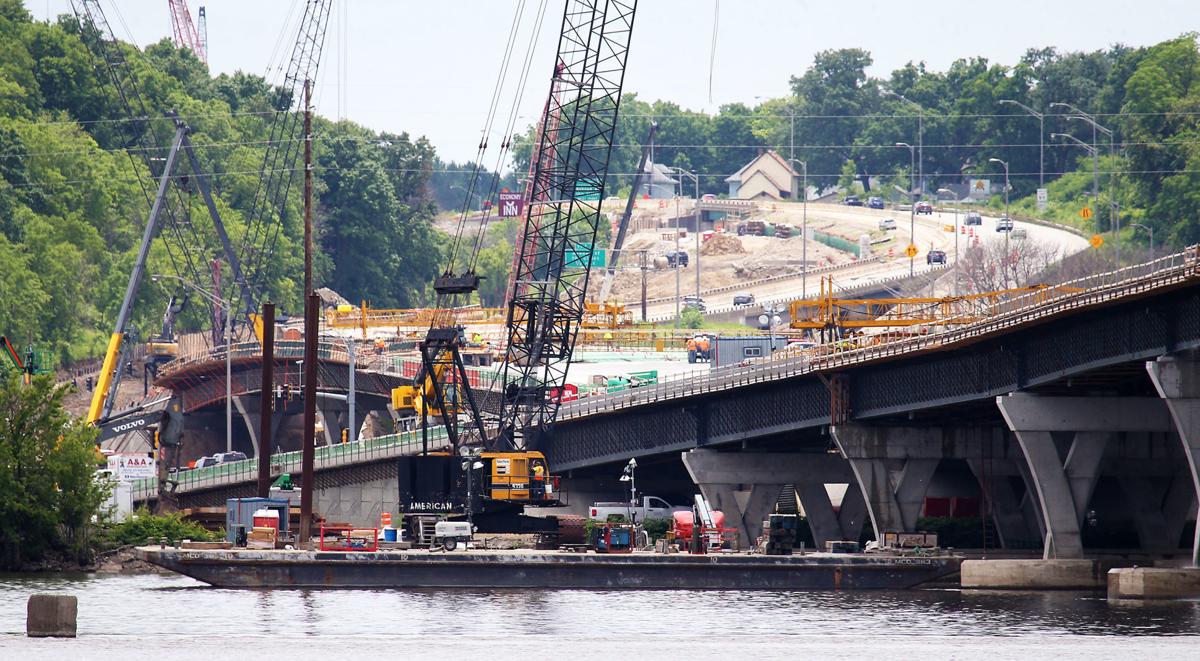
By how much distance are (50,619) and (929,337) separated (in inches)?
1796

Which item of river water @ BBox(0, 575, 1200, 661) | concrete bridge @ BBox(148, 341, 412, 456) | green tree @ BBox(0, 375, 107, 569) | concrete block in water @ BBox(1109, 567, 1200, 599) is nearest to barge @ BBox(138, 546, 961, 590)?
river water @ BBox(0, 575, 1200, 661)

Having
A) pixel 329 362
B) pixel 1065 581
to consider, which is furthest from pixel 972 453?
pixel 329 362

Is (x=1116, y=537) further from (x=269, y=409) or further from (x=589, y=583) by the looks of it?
(x=269, y=409)

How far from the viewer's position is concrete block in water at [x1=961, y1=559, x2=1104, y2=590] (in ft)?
327

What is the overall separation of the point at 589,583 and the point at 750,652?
890 inches

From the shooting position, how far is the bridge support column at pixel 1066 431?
10112 centimetres

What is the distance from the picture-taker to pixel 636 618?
286 feet

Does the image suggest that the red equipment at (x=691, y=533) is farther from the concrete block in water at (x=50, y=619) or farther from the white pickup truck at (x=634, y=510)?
the concrete block in water at (x=50, y=619)

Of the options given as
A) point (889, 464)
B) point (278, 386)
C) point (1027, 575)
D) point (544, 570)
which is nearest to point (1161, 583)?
point (1027, 575)

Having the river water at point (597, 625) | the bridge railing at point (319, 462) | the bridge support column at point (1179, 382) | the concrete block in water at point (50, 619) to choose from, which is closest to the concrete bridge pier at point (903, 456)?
the river water at point (597, 625)

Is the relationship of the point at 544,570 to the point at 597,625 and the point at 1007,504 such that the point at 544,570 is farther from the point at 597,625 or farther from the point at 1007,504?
the point at 1007,504

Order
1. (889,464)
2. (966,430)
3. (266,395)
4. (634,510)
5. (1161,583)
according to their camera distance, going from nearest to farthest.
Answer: (1161,583)
(266,395)
(889,464)
(966,430)
(634,510)

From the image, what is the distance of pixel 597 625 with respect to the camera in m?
84.8

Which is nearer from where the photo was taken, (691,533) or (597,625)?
(597,625)
